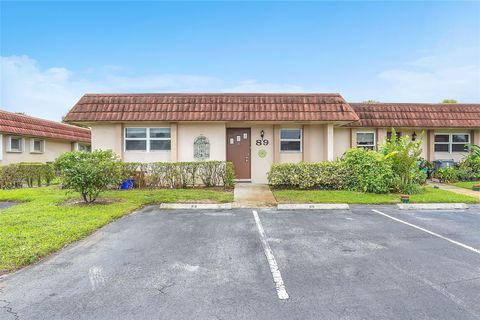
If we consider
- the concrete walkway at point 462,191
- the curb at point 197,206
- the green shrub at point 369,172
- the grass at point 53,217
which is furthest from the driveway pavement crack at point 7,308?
the concrete walkway at point 462,191

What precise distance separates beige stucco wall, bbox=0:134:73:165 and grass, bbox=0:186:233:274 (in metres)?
7.87

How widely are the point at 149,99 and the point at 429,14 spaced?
14548 mm

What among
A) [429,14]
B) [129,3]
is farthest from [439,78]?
[129,3]

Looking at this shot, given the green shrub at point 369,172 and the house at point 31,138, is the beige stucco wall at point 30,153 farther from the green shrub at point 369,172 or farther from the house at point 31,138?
the green shrub at point 369,172

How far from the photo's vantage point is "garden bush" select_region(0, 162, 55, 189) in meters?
13.5

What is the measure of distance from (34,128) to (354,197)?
19763 mm

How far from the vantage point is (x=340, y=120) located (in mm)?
13461

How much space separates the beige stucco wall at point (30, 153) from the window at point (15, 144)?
0.18m

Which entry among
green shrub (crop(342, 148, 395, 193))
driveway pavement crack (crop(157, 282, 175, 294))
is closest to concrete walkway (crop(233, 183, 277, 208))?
green shrub (crop(342, 148, 395, 193))

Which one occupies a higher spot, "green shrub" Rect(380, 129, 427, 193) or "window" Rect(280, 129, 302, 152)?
"window" Rect(280, 129, 302, 152)

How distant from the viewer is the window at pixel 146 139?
14.2 metres

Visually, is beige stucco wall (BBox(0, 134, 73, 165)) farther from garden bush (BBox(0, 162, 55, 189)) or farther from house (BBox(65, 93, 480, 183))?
house (BBox(65, 93, 480, 183))

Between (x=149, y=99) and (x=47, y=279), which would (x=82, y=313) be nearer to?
(x=47, y=279)

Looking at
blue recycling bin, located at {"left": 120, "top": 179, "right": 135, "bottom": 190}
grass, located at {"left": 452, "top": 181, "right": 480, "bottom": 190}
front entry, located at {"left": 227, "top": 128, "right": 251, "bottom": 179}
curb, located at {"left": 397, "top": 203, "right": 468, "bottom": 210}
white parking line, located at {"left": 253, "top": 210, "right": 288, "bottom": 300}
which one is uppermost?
front entry, located at {"left": 227, "top": 128, "right": 251, "bottom": 179}
